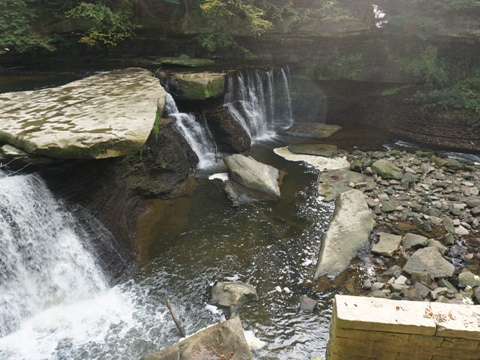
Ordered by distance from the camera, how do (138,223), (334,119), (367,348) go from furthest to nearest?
(334,119), (138,223), (367,348)

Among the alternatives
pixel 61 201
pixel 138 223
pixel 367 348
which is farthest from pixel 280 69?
pixel 367 348

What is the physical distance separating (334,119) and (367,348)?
11524 mm

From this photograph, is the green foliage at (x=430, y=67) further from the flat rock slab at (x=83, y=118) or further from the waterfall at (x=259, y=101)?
the flat rock slab at (x=83, y=118)

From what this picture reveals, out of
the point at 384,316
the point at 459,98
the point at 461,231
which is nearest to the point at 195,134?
the point at 461,231

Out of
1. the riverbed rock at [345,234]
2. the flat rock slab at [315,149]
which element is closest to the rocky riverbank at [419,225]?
the riverbed rock at [345,234]

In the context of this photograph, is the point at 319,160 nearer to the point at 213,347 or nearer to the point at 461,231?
the point at 461,231

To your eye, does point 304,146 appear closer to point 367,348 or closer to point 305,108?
point 305,108

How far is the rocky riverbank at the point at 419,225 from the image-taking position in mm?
5156

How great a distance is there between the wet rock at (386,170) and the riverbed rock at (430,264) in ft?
11.0

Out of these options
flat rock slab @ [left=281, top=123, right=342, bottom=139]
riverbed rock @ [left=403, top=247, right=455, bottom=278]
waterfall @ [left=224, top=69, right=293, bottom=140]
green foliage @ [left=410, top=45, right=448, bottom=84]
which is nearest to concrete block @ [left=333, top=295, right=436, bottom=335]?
riverbed rock @ [left=403, top=247, right=455, bottom=278]

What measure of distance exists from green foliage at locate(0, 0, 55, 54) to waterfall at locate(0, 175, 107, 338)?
731 cm

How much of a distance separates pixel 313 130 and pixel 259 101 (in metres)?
2.33

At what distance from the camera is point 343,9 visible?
12312 millimetres

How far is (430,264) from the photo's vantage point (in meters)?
5.46
